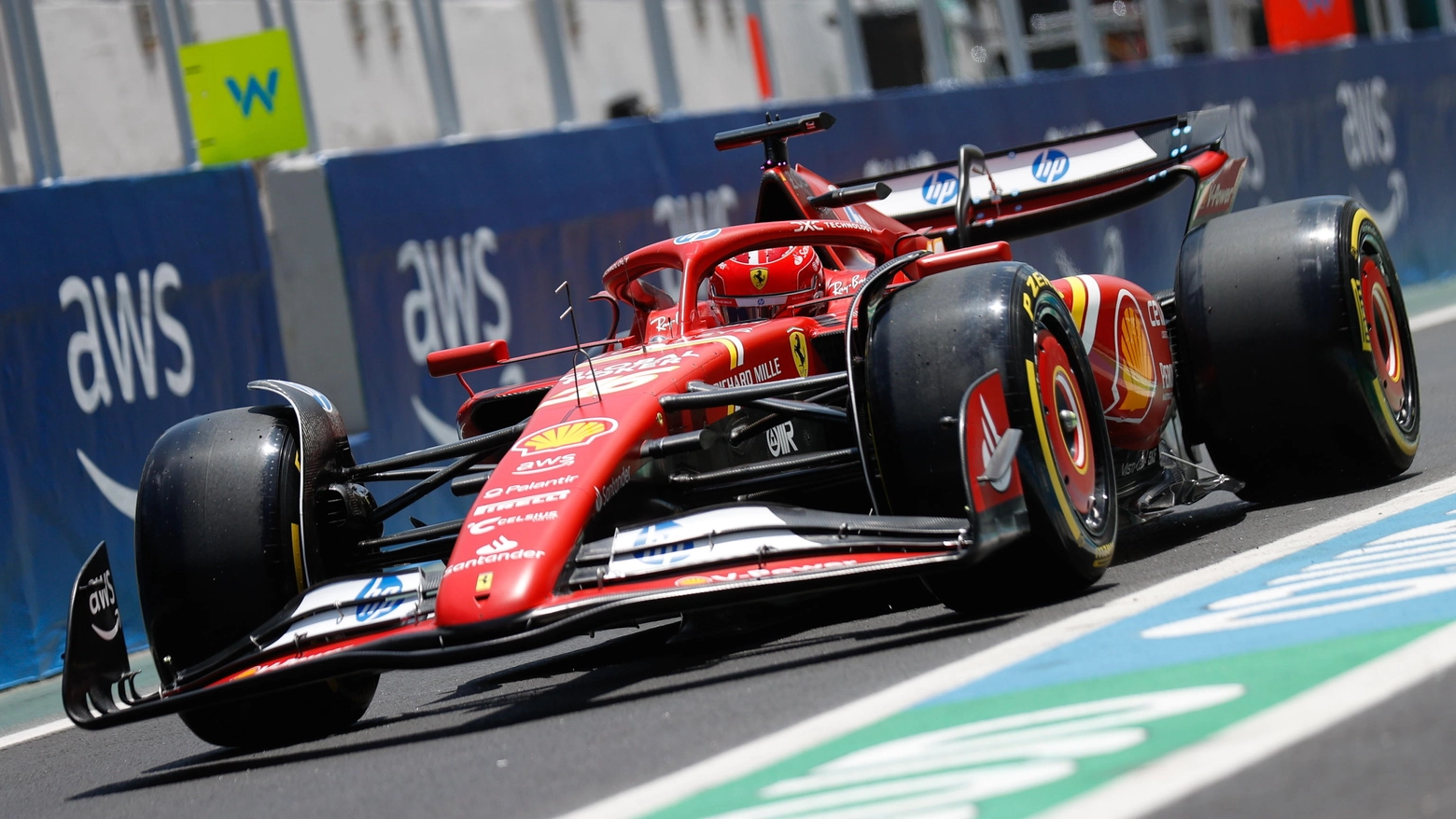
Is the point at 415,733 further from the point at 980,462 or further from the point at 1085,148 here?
the point at 1085,148

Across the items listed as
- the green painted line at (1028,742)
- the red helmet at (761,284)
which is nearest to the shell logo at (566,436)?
the red helmet at (761,284)

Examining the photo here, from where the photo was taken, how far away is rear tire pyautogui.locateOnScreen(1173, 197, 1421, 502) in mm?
6559

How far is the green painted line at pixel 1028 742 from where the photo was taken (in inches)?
131

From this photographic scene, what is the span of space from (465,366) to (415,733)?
1.84 metres

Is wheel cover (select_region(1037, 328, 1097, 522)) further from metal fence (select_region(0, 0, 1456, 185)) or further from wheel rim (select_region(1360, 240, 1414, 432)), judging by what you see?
metal fence (select_region(0, 0, 1456, 185))

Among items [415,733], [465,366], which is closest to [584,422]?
[415,733]

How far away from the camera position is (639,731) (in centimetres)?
447

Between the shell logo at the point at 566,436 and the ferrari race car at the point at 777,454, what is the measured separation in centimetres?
1

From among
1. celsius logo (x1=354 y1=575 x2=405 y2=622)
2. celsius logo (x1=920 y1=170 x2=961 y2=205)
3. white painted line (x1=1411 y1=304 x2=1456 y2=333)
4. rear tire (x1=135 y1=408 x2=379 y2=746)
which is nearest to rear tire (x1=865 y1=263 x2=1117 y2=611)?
celsius logo (x1=354 y1=575 x2=405 y2=622)

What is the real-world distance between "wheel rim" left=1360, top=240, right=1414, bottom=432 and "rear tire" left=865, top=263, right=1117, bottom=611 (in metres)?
1.94

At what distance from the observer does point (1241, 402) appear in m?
6.72

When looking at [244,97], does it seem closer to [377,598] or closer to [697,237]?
[697,237]

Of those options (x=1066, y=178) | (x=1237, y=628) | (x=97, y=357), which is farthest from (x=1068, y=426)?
(x=97, y=357)

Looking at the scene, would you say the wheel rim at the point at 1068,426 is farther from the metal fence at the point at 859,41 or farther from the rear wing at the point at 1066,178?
the metal fence at the point at 859,41
